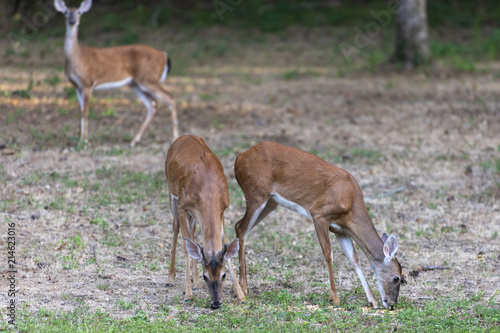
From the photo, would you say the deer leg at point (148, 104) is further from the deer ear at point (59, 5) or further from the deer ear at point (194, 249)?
the deer ear at point (194, 249)

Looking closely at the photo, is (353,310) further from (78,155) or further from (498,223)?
(78,155)

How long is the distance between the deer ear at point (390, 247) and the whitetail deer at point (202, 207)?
1.20 metres

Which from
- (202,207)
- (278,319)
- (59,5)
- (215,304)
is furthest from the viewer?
(59,5)

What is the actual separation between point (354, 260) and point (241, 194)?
2.86 meters

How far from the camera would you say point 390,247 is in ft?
18.7

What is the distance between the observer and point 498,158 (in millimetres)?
10164

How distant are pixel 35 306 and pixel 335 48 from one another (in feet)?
48.1

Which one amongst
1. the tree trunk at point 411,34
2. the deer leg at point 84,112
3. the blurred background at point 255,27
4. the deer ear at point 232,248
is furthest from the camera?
the blurred background at point 255,27

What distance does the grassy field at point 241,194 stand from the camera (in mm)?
5402

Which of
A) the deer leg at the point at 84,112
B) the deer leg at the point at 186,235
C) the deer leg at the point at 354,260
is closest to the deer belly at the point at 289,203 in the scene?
the deer leg at the point at 354,260

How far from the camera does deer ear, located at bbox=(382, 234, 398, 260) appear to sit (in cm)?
567

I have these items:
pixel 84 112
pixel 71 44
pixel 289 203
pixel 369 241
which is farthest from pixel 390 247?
pixel 71 44

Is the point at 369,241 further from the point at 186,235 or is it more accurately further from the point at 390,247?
the point at 186,235

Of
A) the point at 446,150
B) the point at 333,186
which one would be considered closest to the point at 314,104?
the point at 446,150
